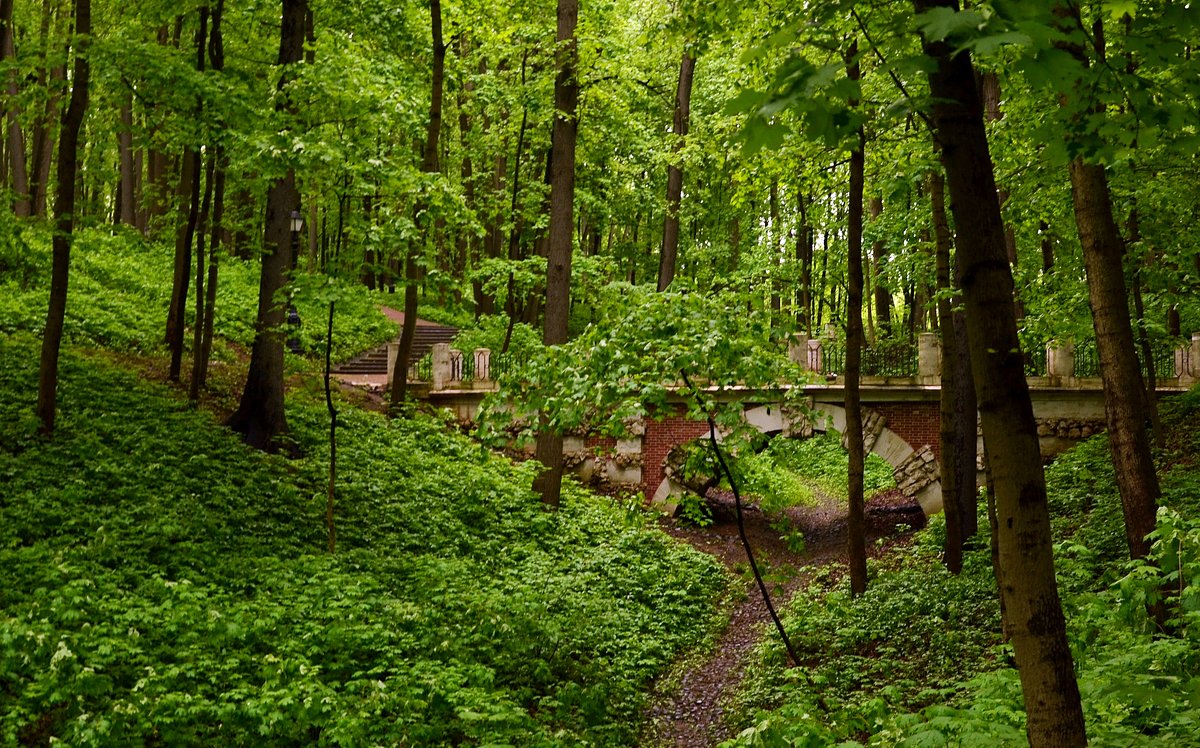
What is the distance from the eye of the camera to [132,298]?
18594 mm

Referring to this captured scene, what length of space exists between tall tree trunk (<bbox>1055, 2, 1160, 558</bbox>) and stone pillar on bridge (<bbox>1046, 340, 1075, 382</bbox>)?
38.0 feet

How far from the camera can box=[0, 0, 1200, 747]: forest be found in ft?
9.55

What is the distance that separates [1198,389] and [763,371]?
11.7 feet

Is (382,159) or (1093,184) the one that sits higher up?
(382,159)

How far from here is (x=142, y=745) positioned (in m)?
5.14

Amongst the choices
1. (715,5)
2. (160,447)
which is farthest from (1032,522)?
(160,447)

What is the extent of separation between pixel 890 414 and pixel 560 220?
8.29 metres

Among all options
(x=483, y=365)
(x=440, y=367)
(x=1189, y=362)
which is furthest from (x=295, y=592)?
(x=1189, y=362)

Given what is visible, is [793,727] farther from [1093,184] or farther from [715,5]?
[1093,184]

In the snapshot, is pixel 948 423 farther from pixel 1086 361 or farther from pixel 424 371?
pixel 424 371

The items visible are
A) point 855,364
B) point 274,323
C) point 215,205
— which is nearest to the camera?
point 855,364

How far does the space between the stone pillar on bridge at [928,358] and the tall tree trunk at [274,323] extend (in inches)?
475

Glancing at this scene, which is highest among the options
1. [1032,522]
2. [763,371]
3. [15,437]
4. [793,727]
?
[763,371]

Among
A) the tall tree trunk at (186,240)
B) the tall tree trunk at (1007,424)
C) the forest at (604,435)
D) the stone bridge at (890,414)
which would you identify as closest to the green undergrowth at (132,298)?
the forest at (604,435)
